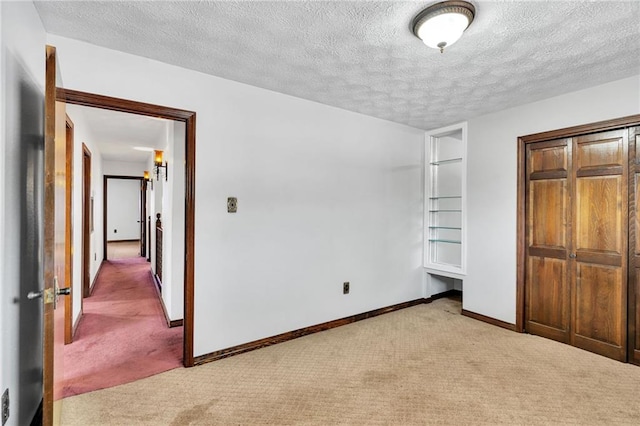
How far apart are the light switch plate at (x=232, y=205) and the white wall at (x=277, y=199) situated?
43 mm

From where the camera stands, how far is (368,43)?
85.6 inches

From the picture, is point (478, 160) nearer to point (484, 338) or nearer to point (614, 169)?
point (614, 169)

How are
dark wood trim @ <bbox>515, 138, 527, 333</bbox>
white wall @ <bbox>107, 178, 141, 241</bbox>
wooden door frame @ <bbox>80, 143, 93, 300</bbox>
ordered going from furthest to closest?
white wall @ <bbox>107, 178, 141, 241</bbox> < wooden door frame @ <bbox>80, 143, 93, 300</bbox> < dark wood trim @ <bbox>515, 138, 527, 333</bbox>

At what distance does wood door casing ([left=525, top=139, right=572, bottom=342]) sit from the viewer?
3143 mm

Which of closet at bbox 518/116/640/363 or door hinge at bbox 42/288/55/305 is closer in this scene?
door hinge at bbox 42/288/55/305

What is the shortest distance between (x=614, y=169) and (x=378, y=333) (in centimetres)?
263

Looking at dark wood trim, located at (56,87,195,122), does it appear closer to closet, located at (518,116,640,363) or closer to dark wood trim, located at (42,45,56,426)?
dark wood trim, located at (42,45,56,426)

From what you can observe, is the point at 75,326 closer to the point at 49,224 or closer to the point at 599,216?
the point at 49,224

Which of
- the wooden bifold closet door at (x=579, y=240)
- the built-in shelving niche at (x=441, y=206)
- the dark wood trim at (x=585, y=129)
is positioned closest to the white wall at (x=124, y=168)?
the built-in shelving niche at (x=441, y=206)

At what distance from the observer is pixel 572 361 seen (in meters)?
2.77

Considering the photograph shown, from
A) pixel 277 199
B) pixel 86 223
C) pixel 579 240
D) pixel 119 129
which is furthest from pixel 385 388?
pixel 119 129

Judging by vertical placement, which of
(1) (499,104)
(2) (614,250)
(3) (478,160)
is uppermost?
(1) (499,104)

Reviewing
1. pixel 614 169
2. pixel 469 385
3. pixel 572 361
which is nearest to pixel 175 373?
pixel 469 385

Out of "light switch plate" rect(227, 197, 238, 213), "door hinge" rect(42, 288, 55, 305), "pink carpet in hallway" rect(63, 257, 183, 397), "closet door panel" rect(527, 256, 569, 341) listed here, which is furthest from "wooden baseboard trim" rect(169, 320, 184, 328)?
"closet door panel" rect(527, 256, 569, 341)
